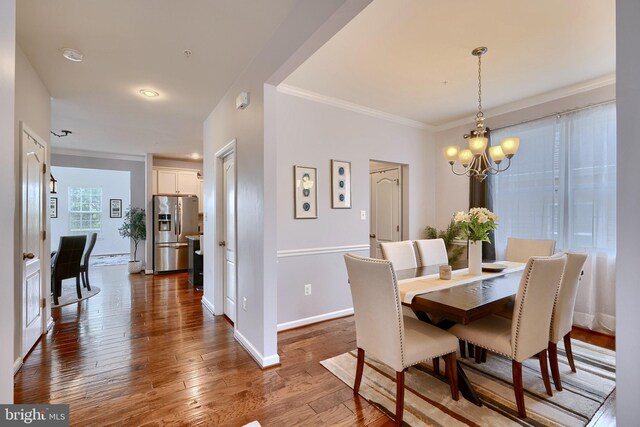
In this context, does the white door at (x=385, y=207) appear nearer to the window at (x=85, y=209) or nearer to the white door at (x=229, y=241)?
the white door at (x=229, y=241)

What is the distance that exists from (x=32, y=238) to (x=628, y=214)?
4051 mm

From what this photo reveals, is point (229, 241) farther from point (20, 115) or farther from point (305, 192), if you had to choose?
point (20, 115)

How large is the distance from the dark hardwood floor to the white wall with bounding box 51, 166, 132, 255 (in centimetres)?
618

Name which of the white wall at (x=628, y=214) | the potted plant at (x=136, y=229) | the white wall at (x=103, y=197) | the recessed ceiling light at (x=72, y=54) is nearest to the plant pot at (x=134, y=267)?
the potted plant at (x=136, y=229)

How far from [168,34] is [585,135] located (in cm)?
422

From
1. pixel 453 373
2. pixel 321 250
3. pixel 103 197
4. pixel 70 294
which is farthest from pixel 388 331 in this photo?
pixel 103 197

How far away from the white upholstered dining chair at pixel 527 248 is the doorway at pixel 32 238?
187 inches

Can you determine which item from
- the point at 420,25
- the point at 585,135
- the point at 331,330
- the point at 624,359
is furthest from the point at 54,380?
the point at 585,135

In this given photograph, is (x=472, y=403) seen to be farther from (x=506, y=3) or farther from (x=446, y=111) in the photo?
(x=446, y=111)

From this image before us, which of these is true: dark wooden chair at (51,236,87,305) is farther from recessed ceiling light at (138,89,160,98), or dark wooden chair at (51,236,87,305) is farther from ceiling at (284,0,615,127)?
ceiling at (284,0,615,127)

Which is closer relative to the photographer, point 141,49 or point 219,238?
point 141,49

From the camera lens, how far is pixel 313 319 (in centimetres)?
346

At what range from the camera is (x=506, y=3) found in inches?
78.9

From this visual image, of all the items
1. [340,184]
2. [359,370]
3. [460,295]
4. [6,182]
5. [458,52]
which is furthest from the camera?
[340,184]
